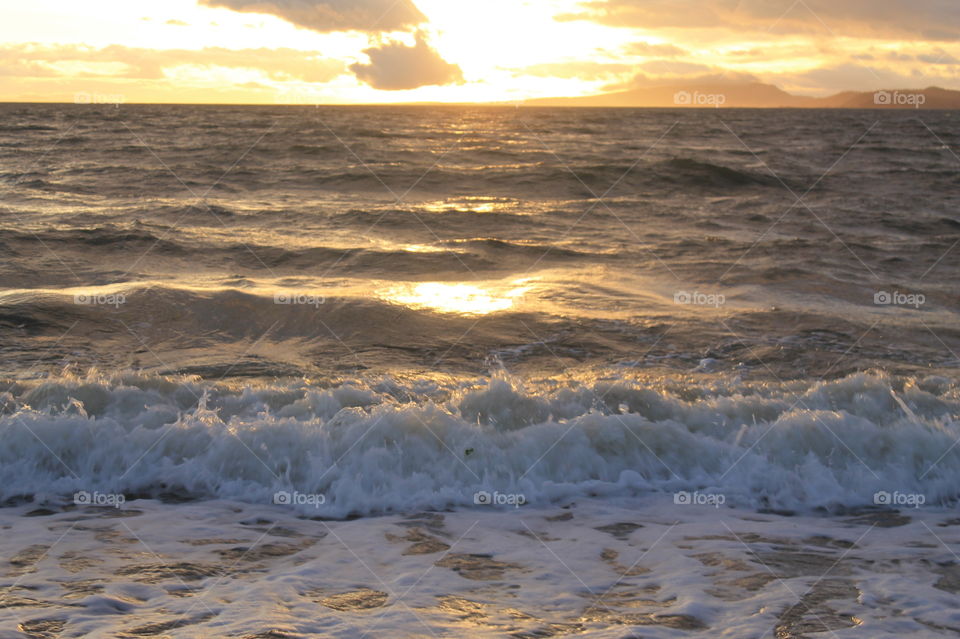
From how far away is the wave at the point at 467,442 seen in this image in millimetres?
6102

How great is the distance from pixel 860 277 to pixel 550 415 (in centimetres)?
789

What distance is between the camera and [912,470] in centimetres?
652

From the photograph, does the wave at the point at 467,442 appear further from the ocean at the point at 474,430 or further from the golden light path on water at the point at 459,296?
the golden light path on water at the point at 459,296

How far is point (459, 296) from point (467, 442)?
16.3ft

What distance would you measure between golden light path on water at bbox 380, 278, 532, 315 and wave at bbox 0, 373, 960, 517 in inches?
126

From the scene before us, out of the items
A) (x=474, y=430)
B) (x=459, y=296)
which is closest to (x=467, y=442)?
(x=474, y=430)

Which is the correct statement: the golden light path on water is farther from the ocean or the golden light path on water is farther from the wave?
the wave

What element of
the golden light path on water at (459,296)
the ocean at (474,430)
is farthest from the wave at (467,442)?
the golden light path on water at (459,296)

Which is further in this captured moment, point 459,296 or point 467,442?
point 459,296

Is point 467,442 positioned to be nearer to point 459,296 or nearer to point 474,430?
point 474,430

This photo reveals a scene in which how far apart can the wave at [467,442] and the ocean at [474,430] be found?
27 mm


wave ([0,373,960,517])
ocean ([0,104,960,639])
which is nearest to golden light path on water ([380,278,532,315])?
ocean ([0,104,960,639])

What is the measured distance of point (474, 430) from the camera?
6.72m

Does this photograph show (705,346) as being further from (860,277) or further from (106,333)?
(106,333)
